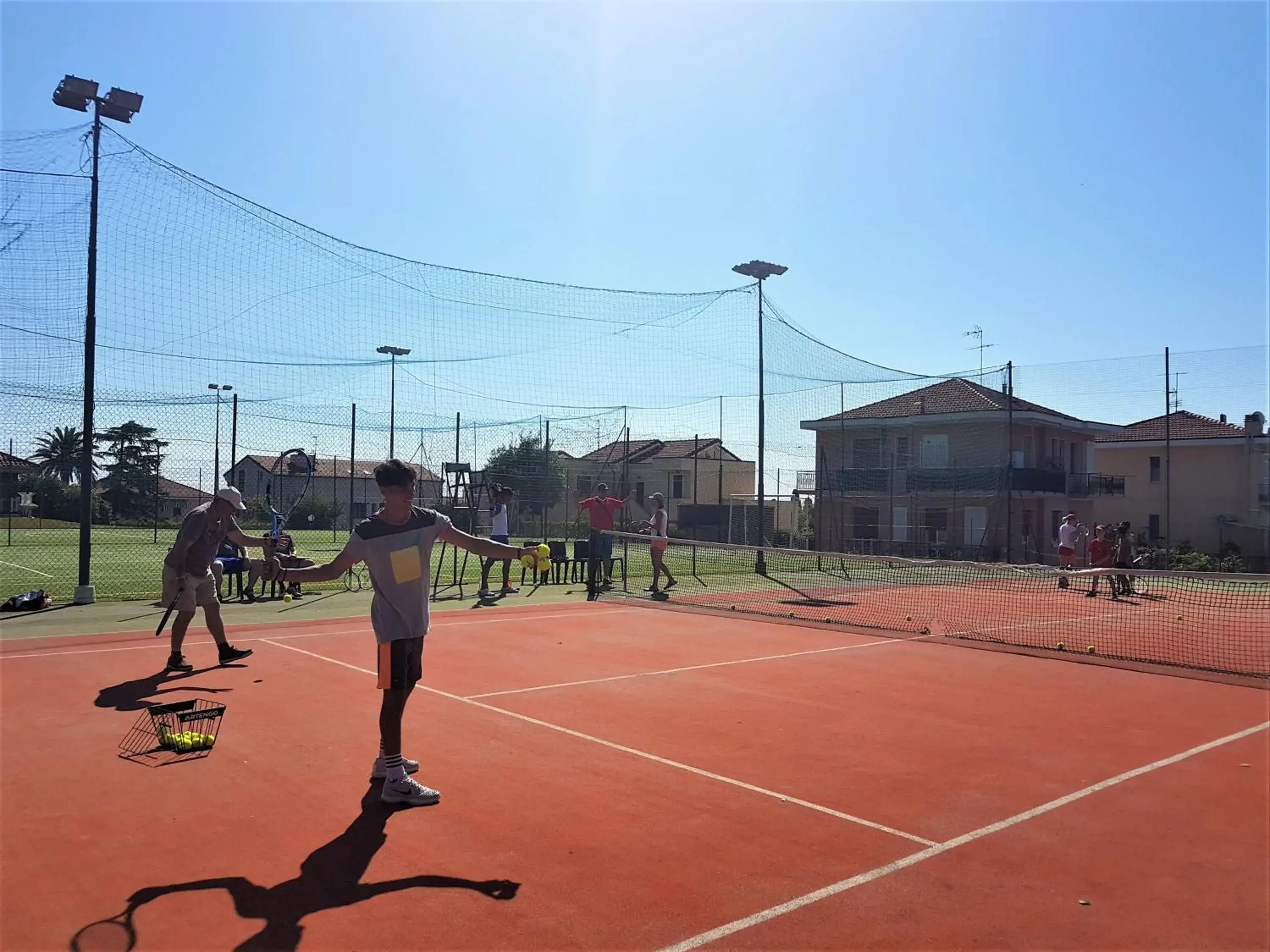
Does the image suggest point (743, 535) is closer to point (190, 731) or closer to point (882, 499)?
point (882, 499)

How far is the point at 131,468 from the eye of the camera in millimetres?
24328

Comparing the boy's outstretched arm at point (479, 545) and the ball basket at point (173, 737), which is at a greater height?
the boy's outstretched arm at point (479, 545)

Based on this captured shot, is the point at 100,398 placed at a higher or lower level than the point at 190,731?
higher

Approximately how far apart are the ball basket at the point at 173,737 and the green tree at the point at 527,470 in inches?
711

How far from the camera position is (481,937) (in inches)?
148

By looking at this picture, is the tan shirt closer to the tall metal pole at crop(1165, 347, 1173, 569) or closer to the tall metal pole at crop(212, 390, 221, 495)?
the tall metal pole at crop(212, 390, 221, 495)

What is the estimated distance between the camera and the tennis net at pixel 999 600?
→ 39.4 feet

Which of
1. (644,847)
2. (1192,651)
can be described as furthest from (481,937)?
(1192,651)

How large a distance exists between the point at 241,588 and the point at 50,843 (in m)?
11.2

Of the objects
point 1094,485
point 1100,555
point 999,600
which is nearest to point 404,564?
point 999,600

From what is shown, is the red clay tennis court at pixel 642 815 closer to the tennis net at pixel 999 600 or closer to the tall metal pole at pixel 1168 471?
the tennis net at pixel 999 600

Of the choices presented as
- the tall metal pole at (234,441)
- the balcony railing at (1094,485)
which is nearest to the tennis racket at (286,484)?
the tall metal pole at (234,441)

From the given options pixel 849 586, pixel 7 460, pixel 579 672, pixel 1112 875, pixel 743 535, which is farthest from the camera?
pixel 743 535

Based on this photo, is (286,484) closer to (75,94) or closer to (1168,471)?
(75,94)
